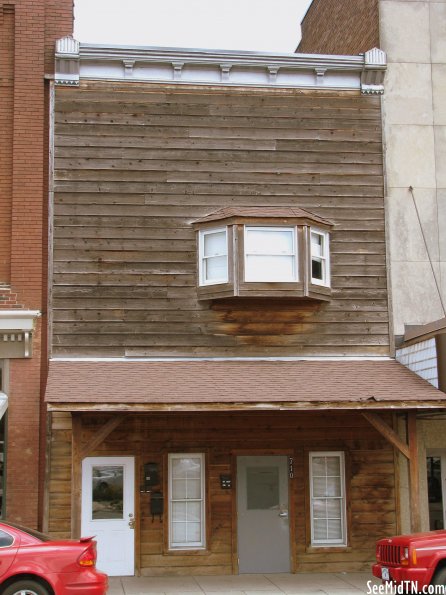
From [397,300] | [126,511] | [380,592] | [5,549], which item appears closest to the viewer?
[5,549]

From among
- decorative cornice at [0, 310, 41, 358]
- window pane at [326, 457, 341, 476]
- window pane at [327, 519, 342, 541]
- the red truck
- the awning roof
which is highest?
decorative cornice at [0, 310, 41, 358]

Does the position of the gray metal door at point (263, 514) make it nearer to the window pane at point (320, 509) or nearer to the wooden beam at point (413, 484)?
the window pane at point (320, 509)

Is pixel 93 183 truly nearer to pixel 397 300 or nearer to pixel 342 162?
pixel 342 162

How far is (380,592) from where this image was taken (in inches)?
540

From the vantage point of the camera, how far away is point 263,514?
53.3ft

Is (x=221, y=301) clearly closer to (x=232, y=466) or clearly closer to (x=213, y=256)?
(x=213, y=256)

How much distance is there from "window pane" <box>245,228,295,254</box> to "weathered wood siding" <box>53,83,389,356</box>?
79 cm

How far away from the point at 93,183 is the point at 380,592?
9168 millimetres

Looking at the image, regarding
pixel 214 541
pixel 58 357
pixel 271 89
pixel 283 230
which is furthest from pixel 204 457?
pixel 271 89

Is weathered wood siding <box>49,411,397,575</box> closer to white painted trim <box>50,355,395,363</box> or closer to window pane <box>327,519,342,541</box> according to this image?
window pane <box>327,519,342,541</box>

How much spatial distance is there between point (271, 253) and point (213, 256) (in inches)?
44.7

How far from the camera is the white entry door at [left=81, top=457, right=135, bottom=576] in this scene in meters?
15.6

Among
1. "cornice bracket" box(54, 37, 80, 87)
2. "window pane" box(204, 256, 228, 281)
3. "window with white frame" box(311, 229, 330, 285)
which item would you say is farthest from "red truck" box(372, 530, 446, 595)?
"cornice bracket" box(54, 37, 80, 87)

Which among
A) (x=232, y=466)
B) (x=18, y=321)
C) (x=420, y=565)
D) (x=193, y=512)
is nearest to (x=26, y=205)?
(x=18, y=321)
